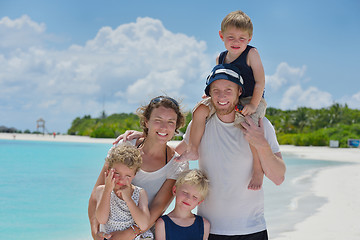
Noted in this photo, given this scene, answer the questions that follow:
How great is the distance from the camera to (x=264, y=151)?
240 centimetres

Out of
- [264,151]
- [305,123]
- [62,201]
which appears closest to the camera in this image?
[264,151]

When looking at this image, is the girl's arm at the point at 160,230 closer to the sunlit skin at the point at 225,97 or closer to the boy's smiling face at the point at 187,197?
the boy's smiling face at the point at 187,197

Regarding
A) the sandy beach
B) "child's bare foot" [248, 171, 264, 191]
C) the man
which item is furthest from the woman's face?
the sandy beach

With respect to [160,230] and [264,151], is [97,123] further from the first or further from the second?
[264,151]

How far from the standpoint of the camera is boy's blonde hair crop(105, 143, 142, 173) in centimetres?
246

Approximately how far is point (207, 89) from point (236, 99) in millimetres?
226

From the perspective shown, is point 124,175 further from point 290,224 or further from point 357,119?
point 357,119

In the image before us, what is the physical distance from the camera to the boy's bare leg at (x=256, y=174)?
8.11 feet

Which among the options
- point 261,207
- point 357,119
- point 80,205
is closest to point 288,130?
point 357,119

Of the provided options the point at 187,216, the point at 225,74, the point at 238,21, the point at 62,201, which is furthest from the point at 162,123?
the point at 62,201

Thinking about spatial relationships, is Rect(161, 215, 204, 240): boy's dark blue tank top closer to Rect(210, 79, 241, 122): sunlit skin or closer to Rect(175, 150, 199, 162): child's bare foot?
Rect(175, 150, 199, 162): child's bare foot

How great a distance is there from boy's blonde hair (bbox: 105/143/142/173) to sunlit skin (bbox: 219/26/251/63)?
112 centimetres

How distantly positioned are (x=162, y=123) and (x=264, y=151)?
2.55 ft

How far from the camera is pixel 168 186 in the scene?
2721 millimetres
